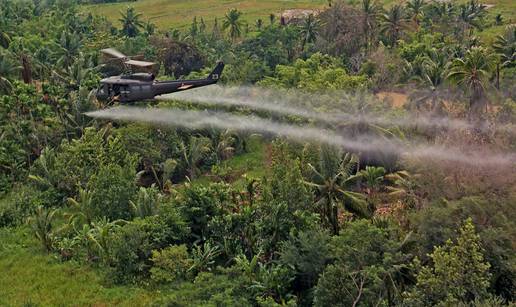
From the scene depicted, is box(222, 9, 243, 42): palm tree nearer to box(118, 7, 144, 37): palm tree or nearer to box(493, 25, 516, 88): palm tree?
box(118, 7, 144, 37): palm tree

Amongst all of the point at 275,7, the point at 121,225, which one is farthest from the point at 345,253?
the point at 275,7

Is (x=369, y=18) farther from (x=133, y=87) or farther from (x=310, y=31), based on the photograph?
(x=133, y=87)

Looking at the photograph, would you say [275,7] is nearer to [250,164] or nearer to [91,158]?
[250,164]

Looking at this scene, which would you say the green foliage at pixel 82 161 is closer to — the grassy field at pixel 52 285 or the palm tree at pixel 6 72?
the grassy field at pixel 52 285

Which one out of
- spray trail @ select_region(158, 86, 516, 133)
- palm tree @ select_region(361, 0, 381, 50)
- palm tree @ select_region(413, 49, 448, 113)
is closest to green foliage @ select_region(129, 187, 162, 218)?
spray trail @ select_region(158, 86, 516, 133)

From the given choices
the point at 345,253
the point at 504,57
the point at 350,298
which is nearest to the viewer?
the point at 350,298

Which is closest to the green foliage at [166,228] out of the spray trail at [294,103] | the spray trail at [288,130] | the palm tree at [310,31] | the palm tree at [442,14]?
the spray trail at [294,103]
